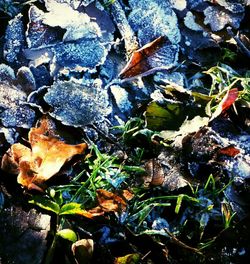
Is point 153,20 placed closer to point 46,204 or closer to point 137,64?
point 137,64

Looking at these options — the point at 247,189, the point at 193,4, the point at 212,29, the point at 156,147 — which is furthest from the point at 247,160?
the point at 193,4

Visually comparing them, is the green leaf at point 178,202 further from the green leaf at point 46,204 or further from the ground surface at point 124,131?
the green leaf at point 46,204

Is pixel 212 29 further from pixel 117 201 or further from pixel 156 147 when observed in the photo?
pixel 117 201

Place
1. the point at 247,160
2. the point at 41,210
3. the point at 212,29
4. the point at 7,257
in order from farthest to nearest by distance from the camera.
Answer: the point at 212,29 < the point at 247,160 < the point at 41,210 < the point at 7,257

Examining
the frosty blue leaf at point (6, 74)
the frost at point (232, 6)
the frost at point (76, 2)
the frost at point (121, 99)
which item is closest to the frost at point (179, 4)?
the frost at point (232, 6)

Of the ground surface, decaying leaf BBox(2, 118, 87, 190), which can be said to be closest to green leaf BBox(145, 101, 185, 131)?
the ground surface

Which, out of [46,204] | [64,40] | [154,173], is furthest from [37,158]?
[64,40]
